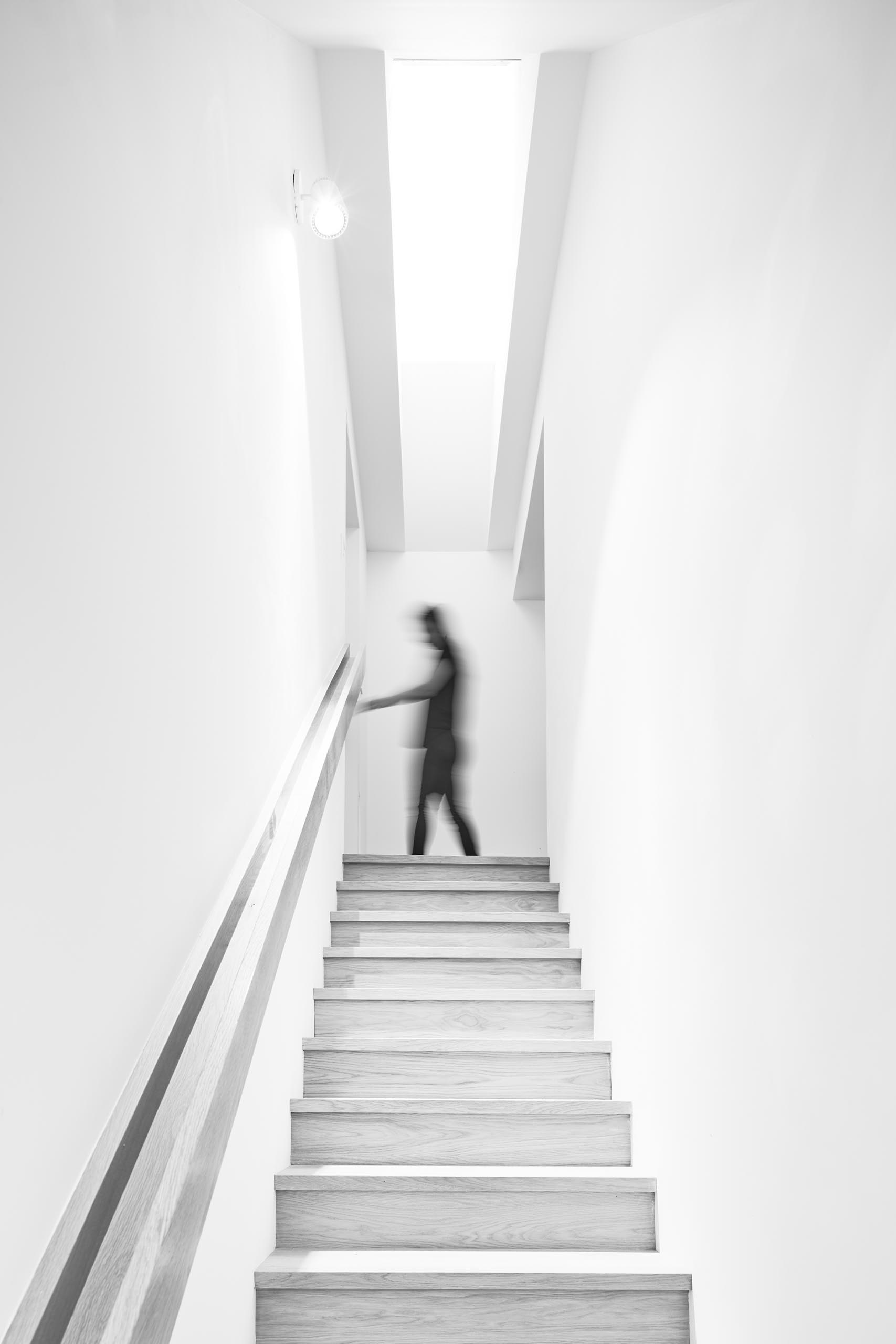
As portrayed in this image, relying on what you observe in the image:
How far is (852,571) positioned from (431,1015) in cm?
249

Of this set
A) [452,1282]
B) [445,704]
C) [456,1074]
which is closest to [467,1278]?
[452,1282]

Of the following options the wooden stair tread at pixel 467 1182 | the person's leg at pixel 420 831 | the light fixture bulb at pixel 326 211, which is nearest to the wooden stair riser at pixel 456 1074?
the wooden stair tread at pixel 467 1182

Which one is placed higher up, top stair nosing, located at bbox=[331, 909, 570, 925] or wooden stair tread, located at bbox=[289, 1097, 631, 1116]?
top stair nosing, located at bbox=[331, 909, 570, 925]

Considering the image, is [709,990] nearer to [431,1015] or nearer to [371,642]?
[431,1015]

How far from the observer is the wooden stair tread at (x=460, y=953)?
12.6 feet

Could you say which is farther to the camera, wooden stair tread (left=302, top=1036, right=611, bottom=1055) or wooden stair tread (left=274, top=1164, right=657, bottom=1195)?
wooden stair tread (left=302, top=1036, right=611, bottom=1055)

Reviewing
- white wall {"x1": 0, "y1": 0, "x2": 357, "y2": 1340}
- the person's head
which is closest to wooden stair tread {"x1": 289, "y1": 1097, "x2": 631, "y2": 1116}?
white wall {"x1": 0, "y1": 0, "x2": 357, "y2": 1340}

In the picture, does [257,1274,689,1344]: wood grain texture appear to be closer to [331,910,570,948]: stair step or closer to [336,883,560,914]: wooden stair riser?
[331,910,570,948]: stair step

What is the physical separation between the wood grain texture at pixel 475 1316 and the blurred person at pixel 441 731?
11.7 ft

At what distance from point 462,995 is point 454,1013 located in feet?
0.22

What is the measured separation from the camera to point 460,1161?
9.36 ft

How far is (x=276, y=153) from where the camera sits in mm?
2777

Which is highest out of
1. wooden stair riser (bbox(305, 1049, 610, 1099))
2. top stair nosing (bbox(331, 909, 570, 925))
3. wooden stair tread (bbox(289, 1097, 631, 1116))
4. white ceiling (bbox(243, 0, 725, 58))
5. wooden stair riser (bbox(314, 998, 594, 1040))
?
white ceiling (bbox(243, 0, 725, 58))

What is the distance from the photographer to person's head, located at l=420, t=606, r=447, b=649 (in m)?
5.81
